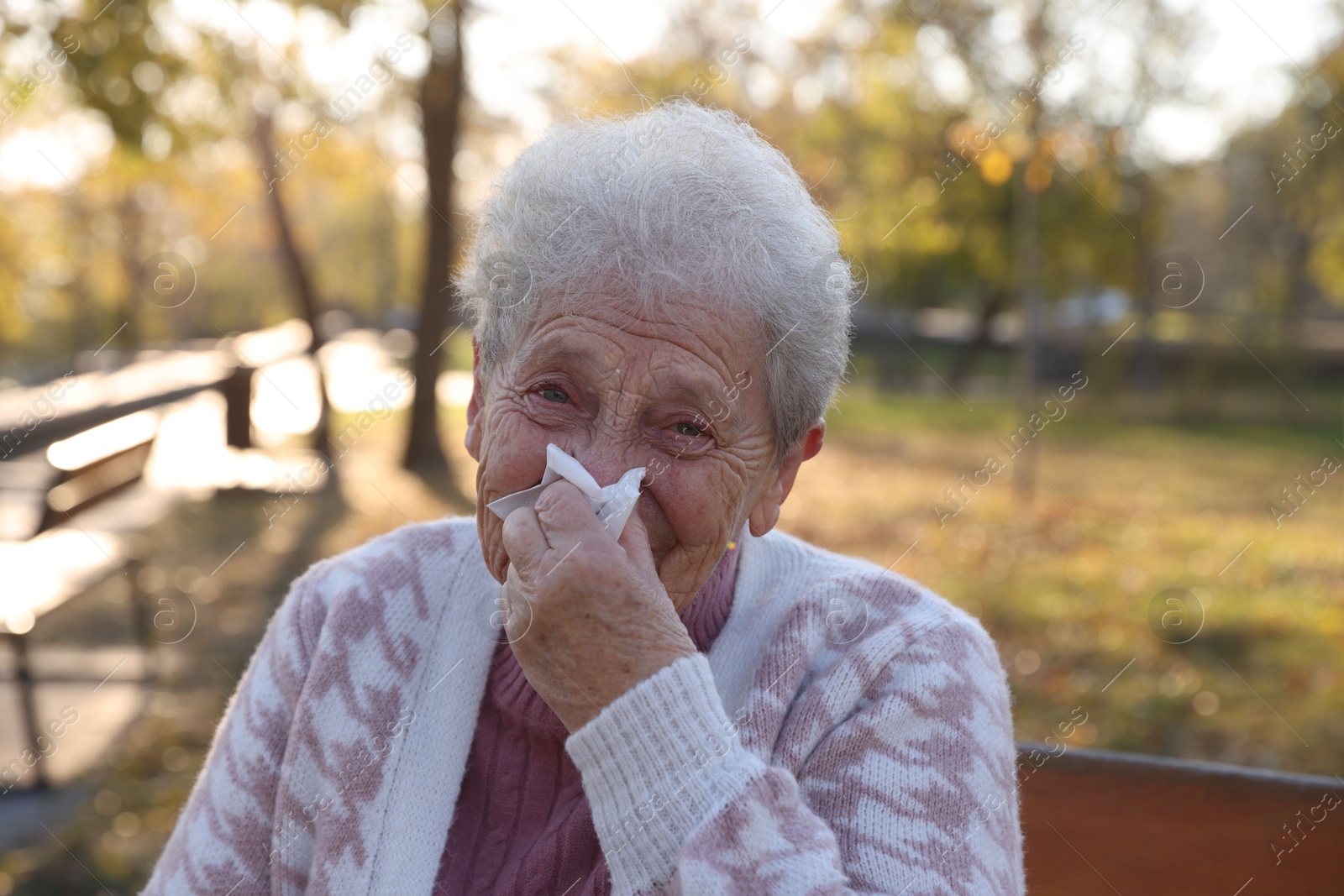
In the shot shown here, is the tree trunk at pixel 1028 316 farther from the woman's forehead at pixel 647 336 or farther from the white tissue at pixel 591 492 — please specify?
the white tissue at pixel 591 492

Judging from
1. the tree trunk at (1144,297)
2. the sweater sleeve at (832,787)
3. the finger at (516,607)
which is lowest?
the tree trunk at (1144,297)

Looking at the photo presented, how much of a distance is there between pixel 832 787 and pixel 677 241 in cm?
92

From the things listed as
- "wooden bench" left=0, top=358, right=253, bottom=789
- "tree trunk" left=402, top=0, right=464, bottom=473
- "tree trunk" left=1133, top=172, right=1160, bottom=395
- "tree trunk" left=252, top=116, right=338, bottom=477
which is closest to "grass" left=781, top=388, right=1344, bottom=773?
"wooden bench" left=0, top=358, right=253, bottom=789

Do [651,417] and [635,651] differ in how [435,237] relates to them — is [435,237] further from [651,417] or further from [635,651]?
[635,651]

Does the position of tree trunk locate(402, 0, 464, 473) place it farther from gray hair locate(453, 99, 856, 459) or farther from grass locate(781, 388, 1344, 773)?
gray hair locate(453, 99, 856, 459)

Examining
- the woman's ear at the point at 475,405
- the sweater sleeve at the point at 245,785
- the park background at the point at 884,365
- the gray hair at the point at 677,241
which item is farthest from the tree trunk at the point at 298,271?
the gray hair at the point at 677,241

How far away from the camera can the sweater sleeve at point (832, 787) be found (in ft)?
5.05

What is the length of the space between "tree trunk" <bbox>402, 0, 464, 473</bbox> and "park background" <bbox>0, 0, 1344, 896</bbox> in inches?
1.5

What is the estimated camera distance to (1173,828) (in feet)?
7.39

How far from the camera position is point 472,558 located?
7.23 ft

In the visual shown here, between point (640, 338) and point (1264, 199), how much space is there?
28.9 m

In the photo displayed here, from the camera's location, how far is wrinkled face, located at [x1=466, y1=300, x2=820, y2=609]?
5.81ft

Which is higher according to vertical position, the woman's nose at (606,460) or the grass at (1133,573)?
the woman's nose at (606,460)

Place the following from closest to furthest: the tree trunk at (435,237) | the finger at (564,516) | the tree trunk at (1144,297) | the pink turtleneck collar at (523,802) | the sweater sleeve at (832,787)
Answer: the sweater sleeve at (832,787) < the finger at (564,516) < the pink turtleneck collar at (523,802) < the tree trunk at (435,237) < the tree trunk at (1144,297)
